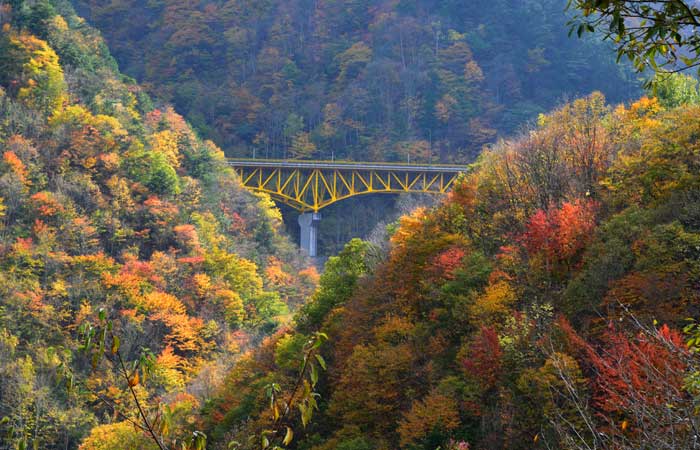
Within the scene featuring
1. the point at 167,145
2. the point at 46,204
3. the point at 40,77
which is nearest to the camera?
the point at 46,204

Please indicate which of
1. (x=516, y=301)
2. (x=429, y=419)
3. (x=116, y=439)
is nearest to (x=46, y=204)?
(x=116, y=439)

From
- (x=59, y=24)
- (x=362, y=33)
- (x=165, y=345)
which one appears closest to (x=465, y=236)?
(x=165, y=345)

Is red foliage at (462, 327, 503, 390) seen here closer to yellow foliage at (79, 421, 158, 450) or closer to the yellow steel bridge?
yellow foliage at (79, 421, 158, 450)

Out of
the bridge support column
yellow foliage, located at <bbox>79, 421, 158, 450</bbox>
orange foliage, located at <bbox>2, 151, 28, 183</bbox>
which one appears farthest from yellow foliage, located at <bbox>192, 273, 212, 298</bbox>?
the bridge support column

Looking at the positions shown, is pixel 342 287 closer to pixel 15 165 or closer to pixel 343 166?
pixel 15 165

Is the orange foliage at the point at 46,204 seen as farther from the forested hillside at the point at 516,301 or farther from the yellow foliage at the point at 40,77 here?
the forested hillside at the point at 516,301

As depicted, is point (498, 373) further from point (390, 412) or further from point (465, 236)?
point (465, 236)
